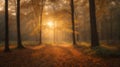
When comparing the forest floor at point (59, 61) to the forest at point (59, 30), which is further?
the forest at point (59, 30)

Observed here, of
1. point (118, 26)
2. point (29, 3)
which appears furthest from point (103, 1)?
point (118, 26)

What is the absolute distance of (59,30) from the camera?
5034cm

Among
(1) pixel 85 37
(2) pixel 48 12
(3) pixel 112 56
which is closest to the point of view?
(3) pixel 112 56

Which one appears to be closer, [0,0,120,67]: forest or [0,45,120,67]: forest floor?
[0,45,120,67]: forest floor

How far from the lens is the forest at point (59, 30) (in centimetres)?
1102

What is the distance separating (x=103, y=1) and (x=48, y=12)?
2006cm

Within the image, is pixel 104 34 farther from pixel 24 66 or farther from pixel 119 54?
pixel 24 66

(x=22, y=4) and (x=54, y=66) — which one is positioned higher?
(x=22, y=4)

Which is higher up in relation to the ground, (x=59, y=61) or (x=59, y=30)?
(x=59, y=30)

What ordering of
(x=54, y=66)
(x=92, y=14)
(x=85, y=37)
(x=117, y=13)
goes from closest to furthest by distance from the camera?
(x=54, y=66) < (x=92, y=14) < (x=117, y=13) < (x=85, y=37)

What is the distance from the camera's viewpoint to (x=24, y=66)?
920 centimetres

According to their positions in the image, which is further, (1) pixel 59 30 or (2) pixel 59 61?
(1) pixel 59 30

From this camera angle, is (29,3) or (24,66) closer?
(24,66)

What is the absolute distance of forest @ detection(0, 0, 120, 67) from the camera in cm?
1102
